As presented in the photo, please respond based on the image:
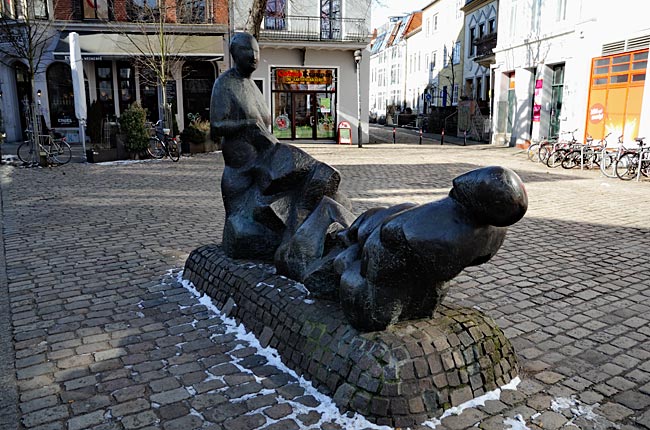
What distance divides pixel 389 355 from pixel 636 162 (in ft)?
40.2

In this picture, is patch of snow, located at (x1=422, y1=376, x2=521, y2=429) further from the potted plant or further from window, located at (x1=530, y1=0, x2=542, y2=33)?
window, located at (x1=530, y1=0, x2=542, y2=33)

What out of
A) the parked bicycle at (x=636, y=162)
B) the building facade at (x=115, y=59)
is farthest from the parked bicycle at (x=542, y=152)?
the building facade at (x=115, y=59)

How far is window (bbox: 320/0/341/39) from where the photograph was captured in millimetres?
22469

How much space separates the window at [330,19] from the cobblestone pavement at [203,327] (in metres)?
15.2

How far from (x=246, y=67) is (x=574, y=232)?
5.18 meters

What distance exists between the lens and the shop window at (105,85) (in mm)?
22266

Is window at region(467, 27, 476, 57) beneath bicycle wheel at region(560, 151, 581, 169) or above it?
above

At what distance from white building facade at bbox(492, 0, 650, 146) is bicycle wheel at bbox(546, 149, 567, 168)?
1.78 m

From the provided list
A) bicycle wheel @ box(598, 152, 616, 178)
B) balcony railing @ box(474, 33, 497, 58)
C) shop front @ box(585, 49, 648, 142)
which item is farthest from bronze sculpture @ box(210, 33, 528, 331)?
balcony railing @ box(474, 33, 497, 58)

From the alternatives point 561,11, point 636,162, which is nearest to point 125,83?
point 561,11

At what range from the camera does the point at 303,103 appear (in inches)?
904

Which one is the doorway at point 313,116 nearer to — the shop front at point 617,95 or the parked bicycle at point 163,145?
the parked bicycle at point 163,145

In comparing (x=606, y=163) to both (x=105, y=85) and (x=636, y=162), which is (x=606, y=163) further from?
(x=105, y=85)

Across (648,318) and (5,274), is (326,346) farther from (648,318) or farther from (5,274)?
(5,274)
